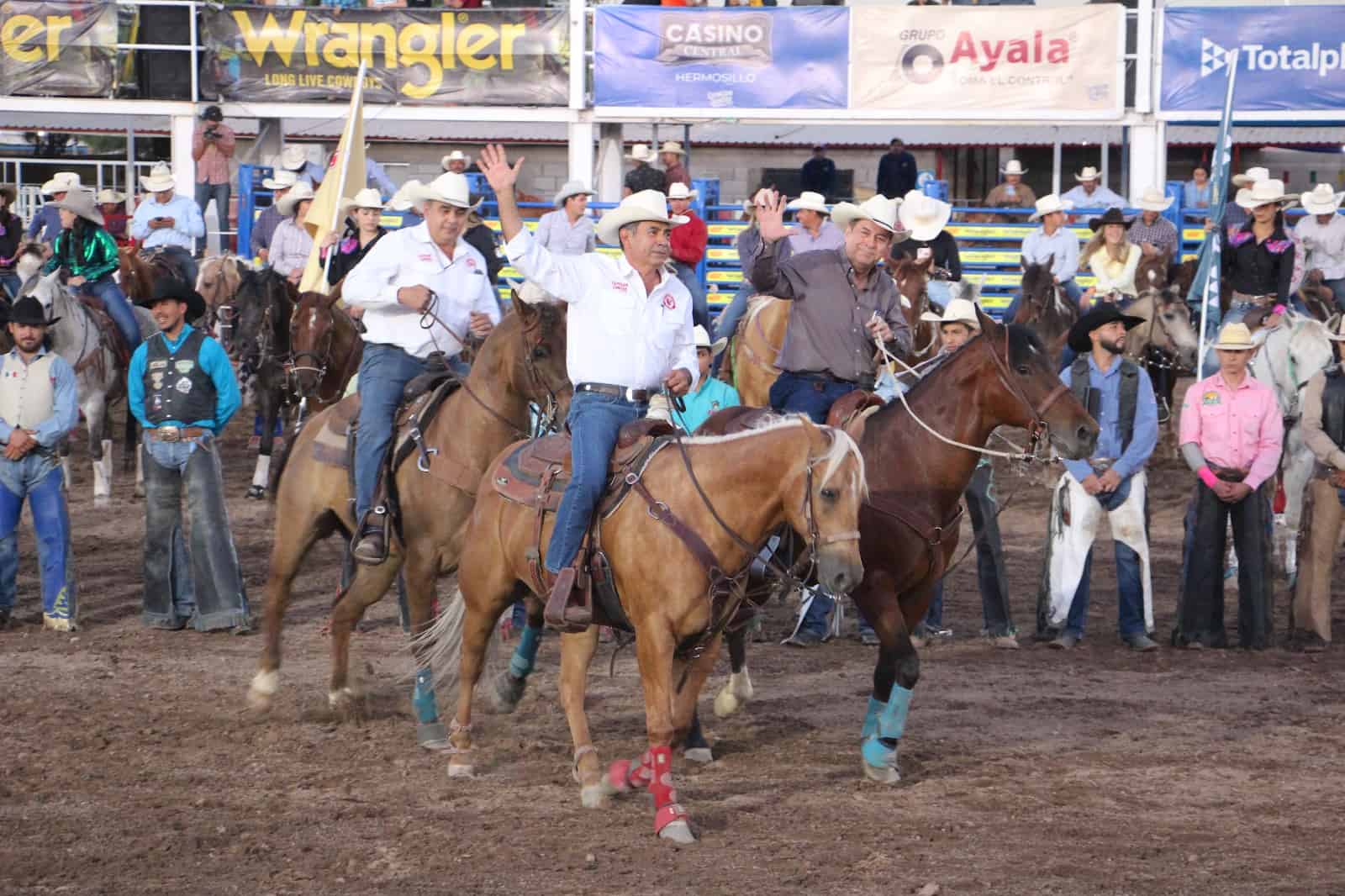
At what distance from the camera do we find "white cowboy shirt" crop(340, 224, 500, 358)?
9.09 m

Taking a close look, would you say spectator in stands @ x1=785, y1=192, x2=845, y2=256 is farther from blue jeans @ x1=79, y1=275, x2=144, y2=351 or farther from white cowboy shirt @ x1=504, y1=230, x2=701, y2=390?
blue jeans @ x1=79, y1=275, x2=144, y2=351

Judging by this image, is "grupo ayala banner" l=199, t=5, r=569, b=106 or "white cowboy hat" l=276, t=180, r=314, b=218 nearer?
"white cowboy hat" l=276, t=180, r=314, b=218

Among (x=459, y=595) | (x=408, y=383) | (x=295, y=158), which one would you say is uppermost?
(x=295, y=158)

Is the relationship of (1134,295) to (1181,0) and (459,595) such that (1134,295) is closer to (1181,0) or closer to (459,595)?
(1181,0)

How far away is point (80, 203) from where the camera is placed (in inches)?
661

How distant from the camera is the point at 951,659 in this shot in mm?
10984

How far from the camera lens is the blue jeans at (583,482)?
7512 mm

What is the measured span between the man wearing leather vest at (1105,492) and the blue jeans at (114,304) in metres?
9.54

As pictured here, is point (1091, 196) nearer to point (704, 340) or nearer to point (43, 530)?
point (704, 340)

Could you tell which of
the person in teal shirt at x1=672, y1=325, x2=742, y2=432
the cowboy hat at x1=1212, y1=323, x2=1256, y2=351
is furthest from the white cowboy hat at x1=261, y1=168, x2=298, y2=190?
the cowboy hat at x1=1212, y1=323, x2=1256, y2=351

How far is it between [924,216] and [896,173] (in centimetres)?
996

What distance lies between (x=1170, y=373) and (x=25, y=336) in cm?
1101

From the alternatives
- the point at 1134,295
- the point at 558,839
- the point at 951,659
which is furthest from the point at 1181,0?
the point at 558,839

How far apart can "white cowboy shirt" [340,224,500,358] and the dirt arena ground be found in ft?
6.16
